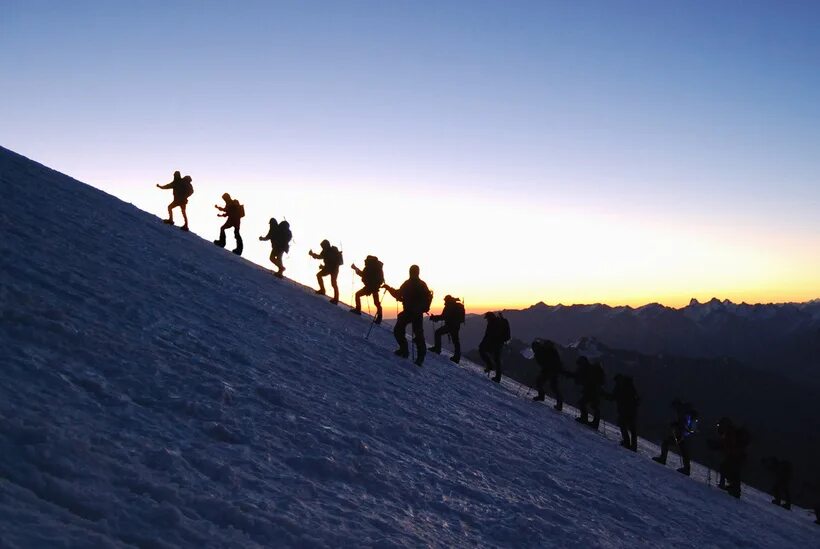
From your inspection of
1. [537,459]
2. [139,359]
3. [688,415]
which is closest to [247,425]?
[139,359]

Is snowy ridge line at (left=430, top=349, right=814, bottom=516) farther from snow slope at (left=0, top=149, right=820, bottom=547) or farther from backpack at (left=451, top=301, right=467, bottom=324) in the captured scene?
snow slope at (left=0, top=149, right=820, bottom=547)

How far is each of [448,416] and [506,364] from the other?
131029 millimetres

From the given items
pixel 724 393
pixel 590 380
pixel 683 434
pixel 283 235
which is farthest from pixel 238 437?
pixel 724 393

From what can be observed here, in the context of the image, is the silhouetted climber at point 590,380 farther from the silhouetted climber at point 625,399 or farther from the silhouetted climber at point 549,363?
the silhouetted climber at point 549,363

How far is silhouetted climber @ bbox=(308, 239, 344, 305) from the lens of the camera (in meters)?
21.1

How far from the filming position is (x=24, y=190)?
15156mm

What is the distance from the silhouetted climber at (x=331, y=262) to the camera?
2114cm

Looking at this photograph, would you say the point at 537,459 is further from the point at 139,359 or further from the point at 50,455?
the point at 50,455

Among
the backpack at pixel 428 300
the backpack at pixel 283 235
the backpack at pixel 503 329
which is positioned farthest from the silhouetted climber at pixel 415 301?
the backpack at pixel 283 235

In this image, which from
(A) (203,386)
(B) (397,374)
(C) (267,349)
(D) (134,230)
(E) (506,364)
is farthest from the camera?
(E) (506,364)

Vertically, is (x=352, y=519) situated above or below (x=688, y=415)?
below

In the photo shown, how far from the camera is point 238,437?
6484 mm

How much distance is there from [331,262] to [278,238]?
98.8 inches

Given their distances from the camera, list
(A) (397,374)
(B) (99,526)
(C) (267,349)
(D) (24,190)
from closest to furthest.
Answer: (B) (99,526)
(C) (267,349)
(A) (397,374)
(D) (24,190)
